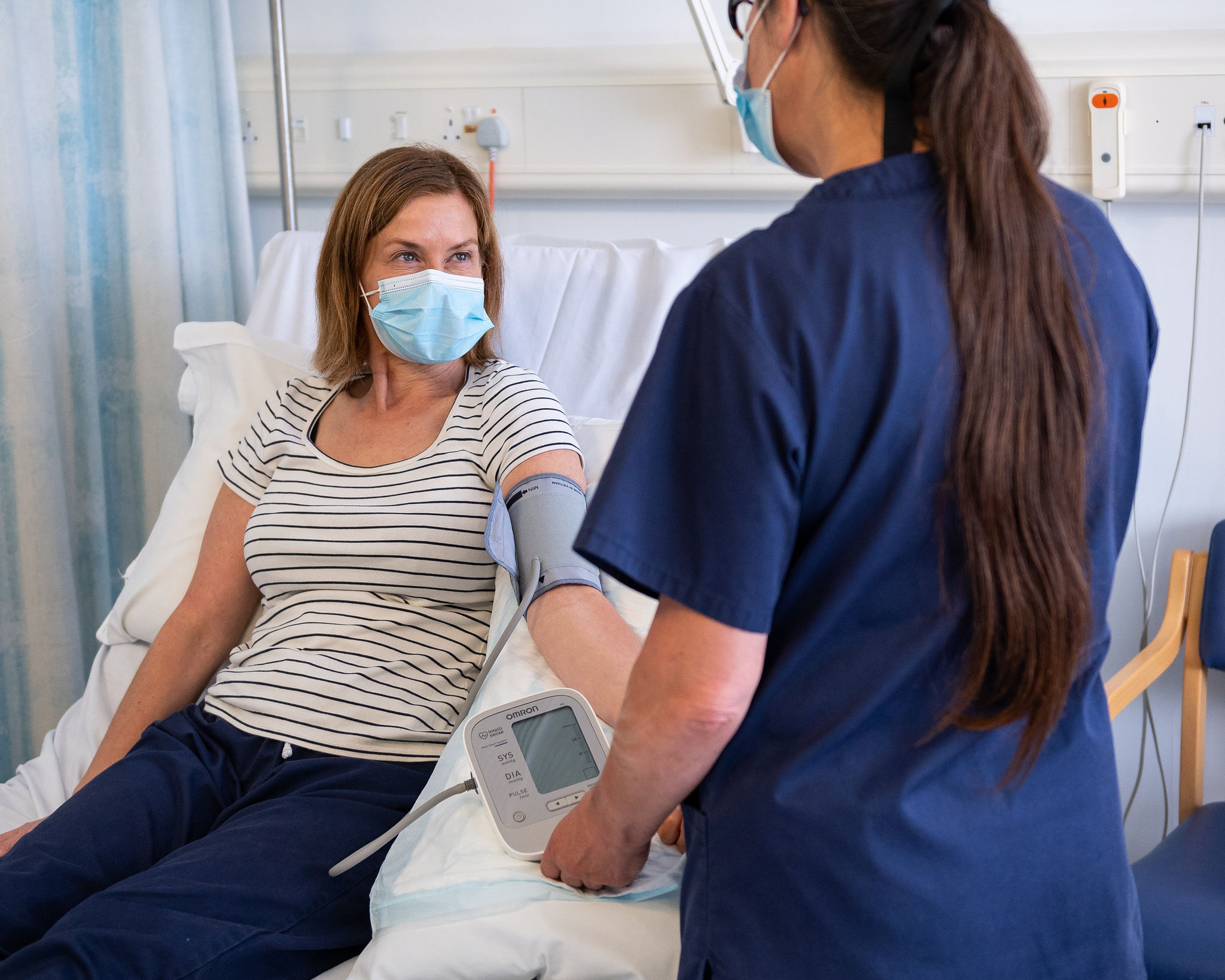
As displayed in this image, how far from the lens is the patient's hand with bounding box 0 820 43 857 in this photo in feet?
4.42

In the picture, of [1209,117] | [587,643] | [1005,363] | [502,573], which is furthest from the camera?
[1209,117]

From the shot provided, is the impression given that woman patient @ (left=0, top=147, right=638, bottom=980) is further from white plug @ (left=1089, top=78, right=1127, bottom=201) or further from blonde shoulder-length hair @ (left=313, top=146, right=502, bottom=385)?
white plug @ (left=1089, top=78, right=1127, bottom=201)

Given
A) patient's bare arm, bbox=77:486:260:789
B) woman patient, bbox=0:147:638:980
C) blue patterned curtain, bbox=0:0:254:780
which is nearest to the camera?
woman patient, bbox=0:147:638:980

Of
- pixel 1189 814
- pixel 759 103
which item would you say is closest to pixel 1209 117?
pixel 1189 814

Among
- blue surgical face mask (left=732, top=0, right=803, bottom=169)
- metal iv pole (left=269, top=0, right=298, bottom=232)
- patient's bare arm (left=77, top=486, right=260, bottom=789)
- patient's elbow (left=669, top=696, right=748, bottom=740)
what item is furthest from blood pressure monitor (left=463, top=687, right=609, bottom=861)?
metal iv pole (left=269, top=0, right=298, bottom=232)

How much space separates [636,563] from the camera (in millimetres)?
682

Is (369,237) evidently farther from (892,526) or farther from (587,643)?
(892,526)

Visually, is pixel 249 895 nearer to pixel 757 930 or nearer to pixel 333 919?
pixel 333 919

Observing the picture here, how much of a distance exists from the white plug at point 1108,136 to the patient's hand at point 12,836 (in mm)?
1888

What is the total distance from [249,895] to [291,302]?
124 cm

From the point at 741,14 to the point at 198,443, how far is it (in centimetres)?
134

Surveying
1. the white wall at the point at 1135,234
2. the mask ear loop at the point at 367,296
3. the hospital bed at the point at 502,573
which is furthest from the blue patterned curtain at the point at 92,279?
the mask ear loop at the point at 367,296

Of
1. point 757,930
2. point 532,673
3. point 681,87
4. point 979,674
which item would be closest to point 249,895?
point 532,673

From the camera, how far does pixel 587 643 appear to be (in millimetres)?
1209
